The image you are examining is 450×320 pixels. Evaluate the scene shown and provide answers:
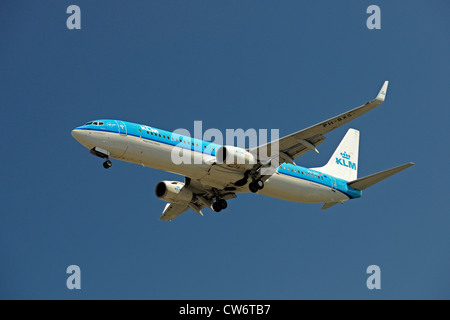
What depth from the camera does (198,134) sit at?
41250 mm

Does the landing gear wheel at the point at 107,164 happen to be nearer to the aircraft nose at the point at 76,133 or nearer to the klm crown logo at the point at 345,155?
the aircraft nose at the point at 76,133

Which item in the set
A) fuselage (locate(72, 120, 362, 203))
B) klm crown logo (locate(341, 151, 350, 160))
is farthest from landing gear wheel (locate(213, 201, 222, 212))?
klm crown logo (locate(341, 151, 350, 160))

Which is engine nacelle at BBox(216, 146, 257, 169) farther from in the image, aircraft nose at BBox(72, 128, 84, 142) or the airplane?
aircraft nose at BBox(72, 128, 84, 142)

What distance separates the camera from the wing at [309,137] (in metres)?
36.6

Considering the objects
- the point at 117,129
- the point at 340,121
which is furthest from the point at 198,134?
the point at 340,121

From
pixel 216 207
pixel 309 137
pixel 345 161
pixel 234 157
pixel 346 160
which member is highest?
pixel 346 160

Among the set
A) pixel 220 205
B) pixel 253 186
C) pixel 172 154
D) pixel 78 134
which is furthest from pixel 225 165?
pixel 78 134

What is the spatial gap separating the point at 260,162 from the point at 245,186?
85.9 inches

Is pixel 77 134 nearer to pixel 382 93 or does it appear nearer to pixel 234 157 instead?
pixel 234 157

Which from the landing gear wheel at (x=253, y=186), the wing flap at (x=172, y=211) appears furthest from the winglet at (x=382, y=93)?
the wing flap at (x=172, y=211)

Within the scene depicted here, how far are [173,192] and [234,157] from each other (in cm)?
738

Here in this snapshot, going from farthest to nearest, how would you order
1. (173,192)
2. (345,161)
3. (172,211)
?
(345,161) → (172,211) → (173,192)

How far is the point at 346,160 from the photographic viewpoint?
169 ft

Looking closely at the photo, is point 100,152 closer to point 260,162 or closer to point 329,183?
point 260,162
